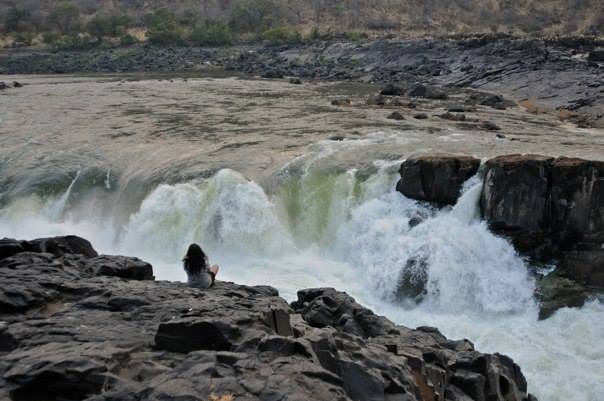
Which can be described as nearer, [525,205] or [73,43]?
[525,205]

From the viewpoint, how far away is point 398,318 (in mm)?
15797

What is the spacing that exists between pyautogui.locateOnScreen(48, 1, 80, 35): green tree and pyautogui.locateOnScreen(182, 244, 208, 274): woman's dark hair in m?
88.0

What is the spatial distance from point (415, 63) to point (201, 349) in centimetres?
4727

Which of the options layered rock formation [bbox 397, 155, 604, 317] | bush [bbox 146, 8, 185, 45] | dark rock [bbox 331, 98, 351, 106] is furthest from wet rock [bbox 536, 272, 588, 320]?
bush [bbox 146, 8, 185, 45]

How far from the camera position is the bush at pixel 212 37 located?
82.4 m

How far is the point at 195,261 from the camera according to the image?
469 inches

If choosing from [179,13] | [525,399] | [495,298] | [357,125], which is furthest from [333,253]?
[179,13]

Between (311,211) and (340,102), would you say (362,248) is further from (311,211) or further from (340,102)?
(340,102)

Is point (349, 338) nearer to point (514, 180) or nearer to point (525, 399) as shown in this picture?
point (525, 399)

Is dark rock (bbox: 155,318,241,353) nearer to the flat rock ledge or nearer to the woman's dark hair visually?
the flat rock ledge

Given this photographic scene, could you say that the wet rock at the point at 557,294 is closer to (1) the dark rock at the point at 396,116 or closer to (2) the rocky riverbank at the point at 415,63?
(1) the dark rock at the point at 396,116

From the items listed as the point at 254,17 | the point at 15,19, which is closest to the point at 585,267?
the point at 254,17

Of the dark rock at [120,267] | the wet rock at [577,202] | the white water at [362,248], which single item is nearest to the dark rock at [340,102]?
the white water at [362,248]

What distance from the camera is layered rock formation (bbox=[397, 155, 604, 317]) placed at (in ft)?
53.5
